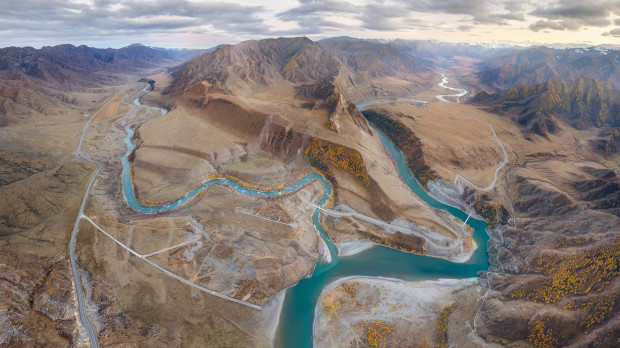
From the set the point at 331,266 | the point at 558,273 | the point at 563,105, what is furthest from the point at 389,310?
the point at 563,105

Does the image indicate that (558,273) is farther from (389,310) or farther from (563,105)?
(563,105)

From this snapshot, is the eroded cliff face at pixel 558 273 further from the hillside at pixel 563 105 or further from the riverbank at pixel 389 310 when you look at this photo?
the hillside at pixel 563 105

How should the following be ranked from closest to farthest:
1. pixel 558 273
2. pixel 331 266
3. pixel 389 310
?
pixel 558 273 < pixel 389 310 < pixel 331 266

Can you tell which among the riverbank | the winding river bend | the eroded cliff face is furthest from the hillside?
the riverbank

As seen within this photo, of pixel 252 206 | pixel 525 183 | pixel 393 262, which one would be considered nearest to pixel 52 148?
pixel 252 206

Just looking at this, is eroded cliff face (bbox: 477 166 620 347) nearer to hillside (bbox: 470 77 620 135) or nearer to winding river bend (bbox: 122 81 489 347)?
winding river bend (bbox: 122 81 489 347)

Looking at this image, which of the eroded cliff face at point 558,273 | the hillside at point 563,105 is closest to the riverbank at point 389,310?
the eroded cliff face at point 558,273
